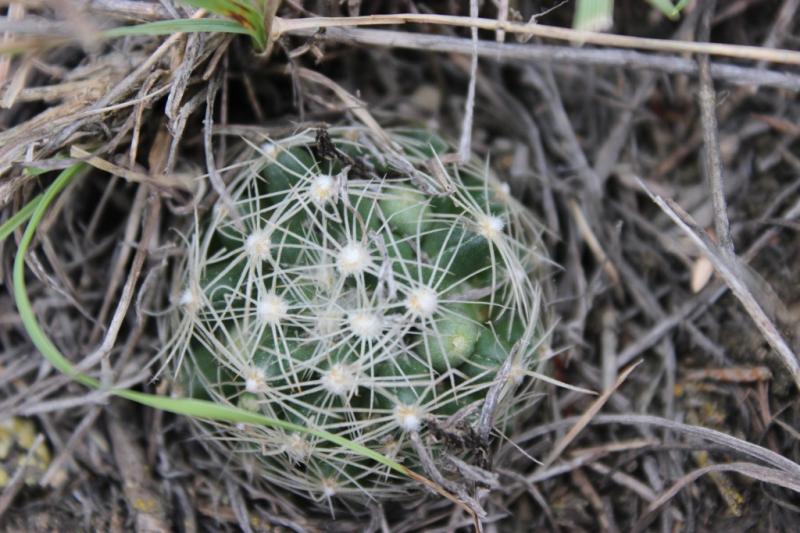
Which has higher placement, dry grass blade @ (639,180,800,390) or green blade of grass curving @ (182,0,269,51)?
green blade of grass curving @ (182,0,269,51)

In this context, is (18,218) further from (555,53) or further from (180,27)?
(555,53)

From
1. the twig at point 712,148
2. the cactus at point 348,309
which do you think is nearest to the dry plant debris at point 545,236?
the twig at point 712,148

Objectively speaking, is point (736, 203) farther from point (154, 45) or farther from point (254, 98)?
point (154, 45)

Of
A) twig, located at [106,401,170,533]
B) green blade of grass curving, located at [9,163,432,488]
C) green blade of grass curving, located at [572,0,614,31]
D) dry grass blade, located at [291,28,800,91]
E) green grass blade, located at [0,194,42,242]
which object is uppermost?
green blade of grass curving, located at [572,0,614,31]

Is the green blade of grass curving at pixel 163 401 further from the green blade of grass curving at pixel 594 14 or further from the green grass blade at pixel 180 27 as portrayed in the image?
the green blade of grass curving at pixel 594 14

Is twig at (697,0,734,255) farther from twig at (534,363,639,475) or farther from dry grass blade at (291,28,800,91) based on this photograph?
twig at (534,363,639,475)

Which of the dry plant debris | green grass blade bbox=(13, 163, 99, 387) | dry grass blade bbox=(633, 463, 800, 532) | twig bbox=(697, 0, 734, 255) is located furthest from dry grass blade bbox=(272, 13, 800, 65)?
dry grass blade bbox=(633, 463, 800, 532)
